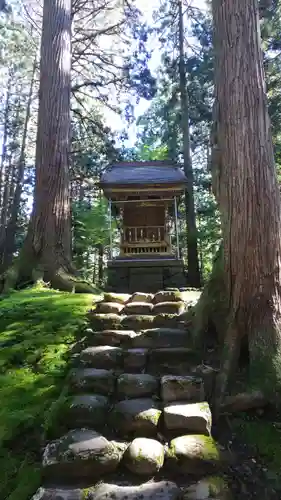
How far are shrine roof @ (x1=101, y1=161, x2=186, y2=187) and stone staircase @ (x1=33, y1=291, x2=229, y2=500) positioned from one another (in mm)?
7962

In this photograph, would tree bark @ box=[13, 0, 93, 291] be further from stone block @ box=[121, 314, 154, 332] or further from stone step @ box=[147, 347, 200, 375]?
stone step @ box=[147, 347, 200, 375]

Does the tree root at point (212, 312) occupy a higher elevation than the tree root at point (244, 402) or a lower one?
higher

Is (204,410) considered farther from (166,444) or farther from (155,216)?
(155,216)

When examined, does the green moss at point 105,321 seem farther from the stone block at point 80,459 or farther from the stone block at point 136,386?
the stone block at point 80,459

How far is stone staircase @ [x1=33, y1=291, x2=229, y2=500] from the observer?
2.21 metres

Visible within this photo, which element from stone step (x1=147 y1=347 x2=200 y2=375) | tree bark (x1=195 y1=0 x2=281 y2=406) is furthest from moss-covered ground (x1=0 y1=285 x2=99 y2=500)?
tree bark (x1=195 y1=0 x2=281 y2=406)

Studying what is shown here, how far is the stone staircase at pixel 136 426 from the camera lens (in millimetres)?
2205

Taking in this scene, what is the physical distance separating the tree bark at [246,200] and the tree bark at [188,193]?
902 cm

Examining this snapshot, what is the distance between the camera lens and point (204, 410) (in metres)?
2.78

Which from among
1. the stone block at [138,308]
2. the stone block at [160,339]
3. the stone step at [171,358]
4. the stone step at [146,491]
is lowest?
the stone step at [146,491]

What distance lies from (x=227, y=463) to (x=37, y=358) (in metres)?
2.05

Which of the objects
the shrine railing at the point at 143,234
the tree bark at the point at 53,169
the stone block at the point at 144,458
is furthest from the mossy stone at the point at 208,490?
the shrine railing at the point at 143,234

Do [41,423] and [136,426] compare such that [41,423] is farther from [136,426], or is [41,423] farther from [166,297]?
[166,297]

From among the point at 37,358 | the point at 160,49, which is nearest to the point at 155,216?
the point at 160,49
